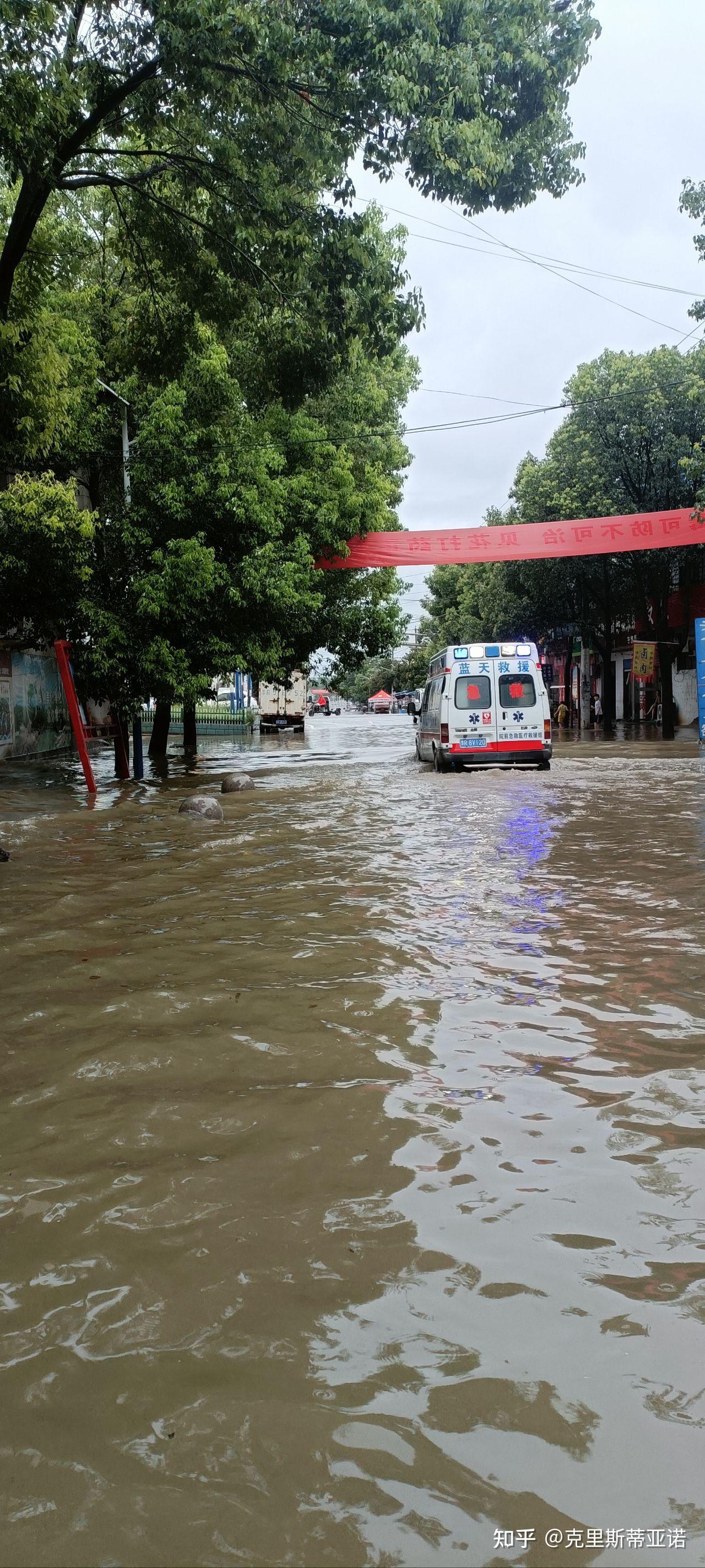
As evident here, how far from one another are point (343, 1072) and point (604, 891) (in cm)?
403

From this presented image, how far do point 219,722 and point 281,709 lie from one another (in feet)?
8.99

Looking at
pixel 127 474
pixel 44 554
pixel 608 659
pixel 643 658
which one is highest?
pixel 127 474

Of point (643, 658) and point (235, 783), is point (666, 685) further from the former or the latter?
point (235, 783)

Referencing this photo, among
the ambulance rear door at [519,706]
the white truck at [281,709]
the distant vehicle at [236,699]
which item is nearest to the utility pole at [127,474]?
the ambulance rear door at [519,706]

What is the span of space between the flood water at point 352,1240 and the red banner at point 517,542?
737 inches

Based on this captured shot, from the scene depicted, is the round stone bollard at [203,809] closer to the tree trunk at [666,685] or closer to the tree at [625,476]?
the tree at [625,476]

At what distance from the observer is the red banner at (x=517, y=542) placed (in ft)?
77.7

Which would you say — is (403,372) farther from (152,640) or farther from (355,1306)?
(355,1306)

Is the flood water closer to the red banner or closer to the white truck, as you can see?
the red banner

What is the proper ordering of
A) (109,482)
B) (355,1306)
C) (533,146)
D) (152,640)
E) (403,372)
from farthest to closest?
(403,372)
(109,482)
(152,640)
(533,146)
(355,1306)

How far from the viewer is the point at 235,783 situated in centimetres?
1700

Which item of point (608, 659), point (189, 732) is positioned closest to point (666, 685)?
point (608, 659)

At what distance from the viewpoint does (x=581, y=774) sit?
1852 cm

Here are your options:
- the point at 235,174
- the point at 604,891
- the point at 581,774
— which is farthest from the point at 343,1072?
the point at 581,774
